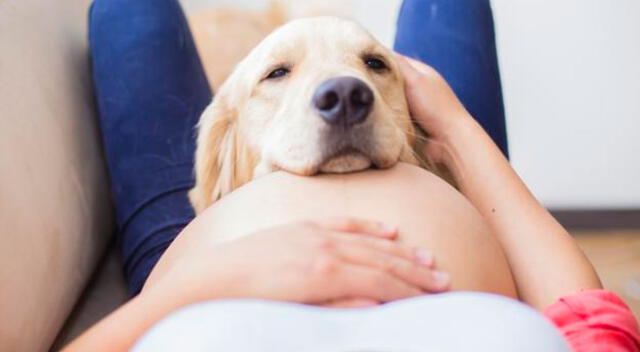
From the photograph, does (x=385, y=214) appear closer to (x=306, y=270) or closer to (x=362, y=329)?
(x=306, y=270)

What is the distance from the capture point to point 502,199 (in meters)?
0.97

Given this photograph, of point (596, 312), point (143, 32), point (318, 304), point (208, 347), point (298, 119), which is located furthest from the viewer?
point (143, 32)

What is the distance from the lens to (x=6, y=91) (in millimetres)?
1035

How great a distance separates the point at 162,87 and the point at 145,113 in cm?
7

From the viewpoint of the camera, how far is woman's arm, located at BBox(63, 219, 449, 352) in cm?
62

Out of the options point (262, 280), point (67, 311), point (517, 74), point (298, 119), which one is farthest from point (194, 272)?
point (517, 74)

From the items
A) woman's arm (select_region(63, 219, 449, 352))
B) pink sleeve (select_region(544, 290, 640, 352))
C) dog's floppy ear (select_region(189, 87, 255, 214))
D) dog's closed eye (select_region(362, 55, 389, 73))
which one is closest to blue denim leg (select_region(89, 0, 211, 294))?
dog's floppy ear (select_region(189, 87, 255, 214))

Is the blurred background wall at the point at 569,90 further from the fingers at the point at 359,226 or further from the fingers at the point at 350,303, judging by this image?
the fingers at the point at 350,303

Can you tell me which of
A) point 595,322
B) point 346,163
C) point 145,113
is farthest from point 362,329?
point 145,113

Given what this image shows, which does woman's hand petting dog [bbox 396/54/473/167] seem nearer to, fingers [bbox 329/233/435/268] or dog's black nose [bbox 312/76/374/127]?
dog's black nose [bbox 312/76/374/127]

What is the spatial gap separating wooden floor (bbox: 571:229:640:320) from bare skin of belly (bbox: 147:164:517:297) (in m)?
1.18

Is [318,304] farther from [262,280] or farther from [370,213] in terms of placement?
[370,213]

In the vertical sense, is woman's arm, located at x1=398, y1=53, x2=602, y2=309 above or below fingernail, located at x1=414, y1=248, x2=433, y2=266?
below

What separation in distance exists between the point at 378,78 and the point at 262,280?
61cm
